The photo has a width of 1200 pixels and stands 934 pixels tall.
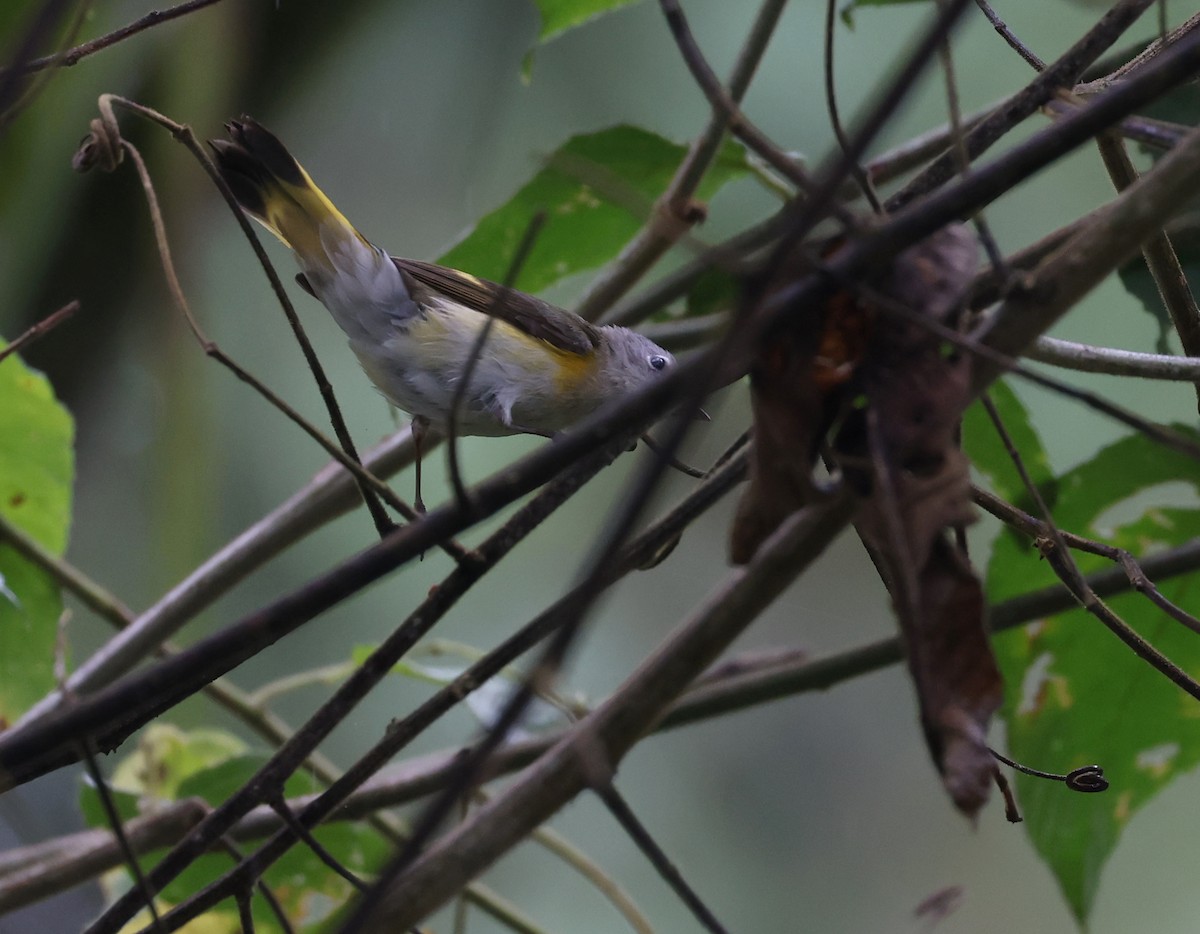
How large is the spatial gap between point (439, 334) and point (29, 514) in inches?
25.3

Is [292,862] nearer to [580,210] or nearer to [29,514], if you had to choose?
[29,514]

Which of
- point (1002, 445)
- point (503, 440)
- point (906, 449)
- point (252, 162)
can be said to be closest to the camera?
point (906, 449)

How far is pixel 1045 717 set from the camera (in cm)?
139

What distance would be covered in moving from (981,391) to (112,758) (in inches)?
97.2

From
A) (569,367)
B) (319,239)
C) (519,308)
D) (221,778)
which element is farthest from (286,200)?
(221,778)

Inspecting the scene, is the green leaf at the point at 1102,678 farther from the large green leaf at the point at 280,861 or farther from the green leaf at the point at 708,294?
the large green leaf at the point at 280,861

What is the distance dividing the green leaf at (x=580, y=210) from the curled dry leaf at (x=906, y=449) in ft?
2.96

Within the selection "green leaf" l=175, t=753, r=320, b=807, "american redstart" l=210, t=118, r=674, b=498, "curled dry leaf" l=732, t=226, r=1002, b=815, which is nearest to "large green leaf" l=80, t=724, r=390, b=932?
"green leaf" l=175, t=753, r=320, b=807

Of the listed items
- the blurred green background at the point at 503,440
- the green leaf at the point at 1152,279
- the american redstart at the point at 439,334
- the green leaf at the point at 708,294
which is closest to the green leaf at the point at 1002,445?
the green leaf at the point at 1152,279

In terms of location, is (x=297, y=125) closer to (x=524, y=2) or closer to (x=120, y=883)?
(x=524, y=2)

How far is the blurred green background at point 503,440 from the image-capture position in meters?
2.56

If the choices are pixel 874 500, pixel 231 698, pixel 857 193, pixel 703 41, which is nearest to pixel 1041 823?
pixel 857 193

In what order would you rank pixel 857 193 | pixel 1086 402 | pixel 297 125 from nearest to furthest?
pixel 1086 402
pixel 857 193
pixel 297 125

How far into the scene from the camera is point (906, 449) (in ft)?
1.82
